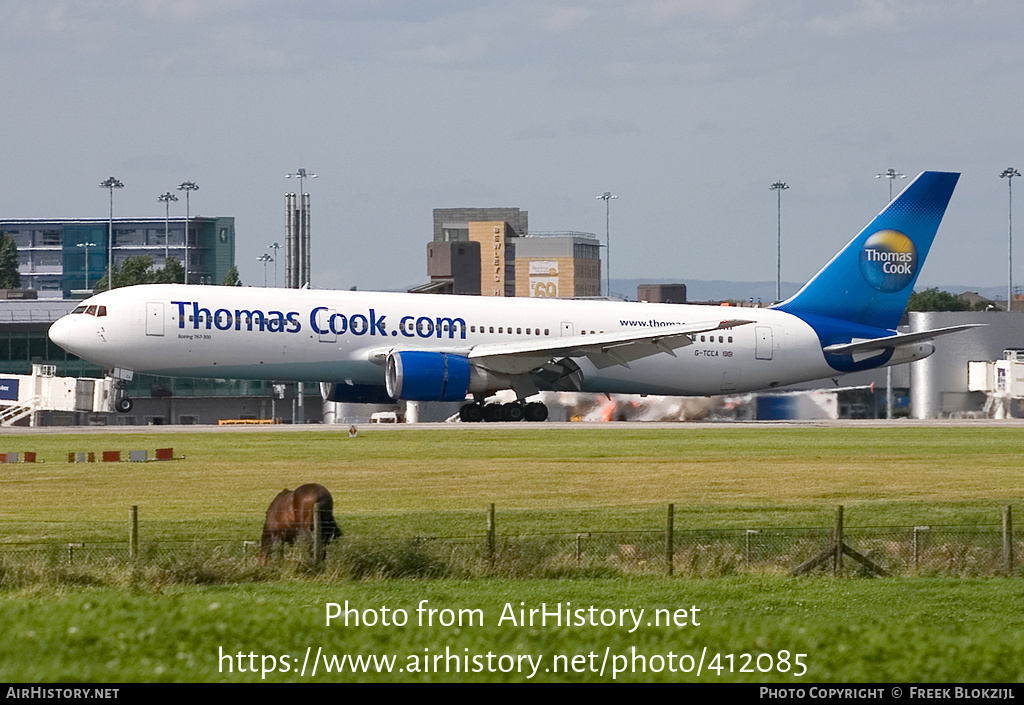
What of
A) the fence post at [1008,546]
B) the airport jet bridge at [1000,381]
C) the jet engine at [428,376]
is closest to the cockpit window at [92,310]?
the jet engine at [428,376]

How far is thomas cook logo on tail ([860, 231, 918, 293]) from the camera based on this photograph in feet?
198

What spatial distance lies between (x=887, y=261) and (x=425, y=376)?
20734mm

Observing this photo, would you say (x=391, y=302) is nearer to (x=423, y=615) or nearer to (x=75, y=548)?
(x=75, y=548)

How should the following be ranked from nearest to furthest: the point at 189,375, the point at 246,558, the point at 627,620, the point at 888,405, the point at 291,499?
the point at 627,620
the point at 246,558
the point at 291,499
the point at 189,375
the point at 888,405

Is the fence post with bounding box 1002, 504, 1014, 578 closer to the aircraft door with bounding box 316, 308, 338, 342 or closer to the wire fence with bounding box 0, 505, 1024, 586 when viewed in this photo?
the wire fence with bounding box 0, 505, 1024, 586

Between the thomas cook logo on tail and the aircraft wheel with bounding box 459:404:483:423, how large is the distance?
16.6 meters

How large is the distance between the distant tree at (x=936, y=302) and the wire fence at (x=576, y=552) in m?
140

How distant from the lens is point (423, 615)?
635 inches

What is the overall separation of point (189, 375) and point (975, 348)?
48888 mm

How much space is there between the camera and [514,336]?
179 feet

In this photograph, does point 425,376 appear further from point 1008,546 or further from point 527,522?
point 1008,546

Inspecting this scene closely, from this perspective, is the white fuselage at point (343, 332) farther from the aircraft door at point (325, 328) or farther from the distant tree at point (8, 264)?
the distant tree at point (8, 264)

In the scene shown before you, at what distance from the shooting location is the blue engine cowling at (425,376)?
167ft
